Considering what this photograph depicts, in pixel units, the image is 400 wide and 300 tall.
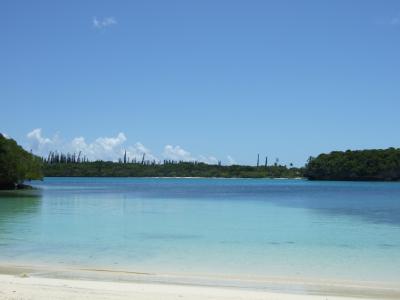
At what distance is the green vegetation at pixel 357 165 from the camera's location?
471 ft

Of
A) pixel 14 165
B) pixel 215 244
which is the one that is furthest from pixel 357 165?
pixel 215 244

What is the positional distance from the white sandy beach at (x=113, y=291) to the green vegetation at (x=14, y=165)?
4309 centimetres

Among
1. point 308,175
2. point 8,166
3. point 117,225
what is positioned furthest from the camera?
point 308,175

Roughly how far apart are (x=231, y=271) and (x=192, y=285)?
7.80 ft

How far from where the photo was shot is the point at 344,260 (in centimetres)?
1523

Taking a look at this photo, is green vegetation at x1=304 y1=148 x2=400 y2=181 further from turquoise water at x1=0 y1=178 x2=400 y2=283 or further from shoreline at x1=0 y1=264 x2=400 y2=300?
shoreline at x1=0 y1=264 x2=400 y2=300

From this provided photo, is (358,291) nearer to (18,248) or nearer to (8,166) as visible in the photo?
(18,248)

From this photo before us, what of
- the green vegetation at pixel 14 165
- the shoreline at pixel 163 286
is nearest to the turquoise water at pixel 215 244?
the shoreline at pixel 163 286

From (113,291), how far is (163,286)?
1.29 meters

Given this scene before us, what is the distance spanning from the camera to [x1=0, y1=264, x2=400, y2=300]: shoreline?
9.48 meters

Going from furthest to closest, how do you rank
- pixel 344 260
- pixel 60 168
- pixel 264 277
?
pixel 60 168 → pixel 344 260 → pixel 264 277

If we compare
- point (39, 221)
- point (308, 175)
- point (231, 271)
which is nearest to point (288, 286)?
point (231, 271)

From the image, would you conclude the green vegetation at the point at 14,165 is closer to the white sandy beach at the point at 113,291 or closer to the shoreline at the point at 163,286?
the shoreline at the point at 163,286

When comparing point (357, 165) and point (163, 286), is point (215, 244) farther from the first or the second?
point (357, 165)
